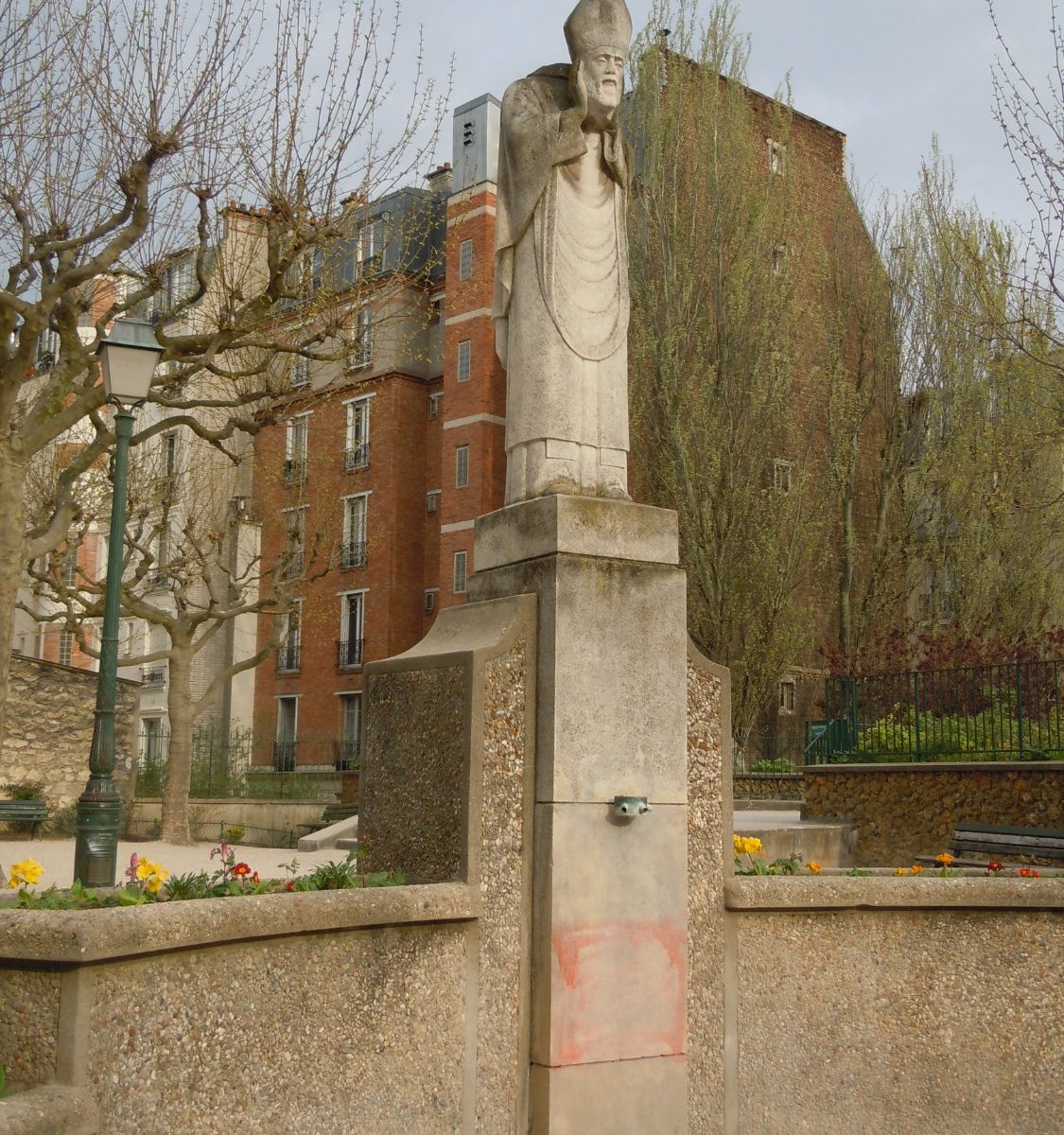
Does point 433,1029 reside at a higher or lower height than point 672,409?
lower

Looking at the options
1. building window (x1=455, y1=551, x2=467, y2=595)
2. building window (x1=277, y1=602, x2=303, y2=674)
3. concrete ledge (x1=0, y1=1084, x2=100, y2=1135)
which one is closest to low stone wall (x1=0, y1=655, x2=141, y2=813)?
building window (x1=455, y1=551, x2=467, y2=595)

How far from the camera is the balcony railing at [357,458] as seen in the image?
41094 millimetres

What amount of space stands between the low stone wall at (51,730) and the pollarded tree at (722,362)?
42.6 ft

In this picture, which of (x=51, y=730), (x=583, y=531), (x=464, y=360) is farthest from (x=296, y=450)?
(x=583, y=531)

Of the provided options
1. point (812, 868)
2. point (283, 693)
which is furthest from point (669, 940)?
point (283, 693)

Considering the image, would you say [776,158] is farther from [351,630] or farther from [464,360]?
[351,630]

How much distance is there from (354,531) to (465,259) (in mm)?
9054

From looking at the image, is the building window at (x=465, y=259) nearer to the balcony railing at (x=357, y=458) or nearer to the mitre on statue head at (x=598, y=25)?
the balcony railing at (x=357, y=458)

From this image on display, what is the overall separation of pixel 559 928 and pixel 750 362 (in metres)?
25.6

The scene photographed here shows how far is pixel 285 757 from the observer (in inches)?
1590

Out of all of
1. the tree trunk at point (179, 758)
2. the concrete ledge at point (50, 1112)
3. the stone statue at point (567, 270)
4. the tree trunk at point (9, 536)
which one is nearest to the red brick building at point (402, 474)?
the tree trunk at point (179, 758)

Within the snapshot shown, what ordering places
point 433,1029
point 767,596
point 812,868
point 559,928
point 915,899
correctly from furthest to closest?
point 767,596 < point 812,868 < point 915,899 < point 559,928 < point 433,1029

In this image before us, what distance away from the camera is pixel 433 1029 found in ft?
16.0

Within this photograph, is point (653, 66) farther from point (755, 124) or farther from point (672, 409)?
point (672, 409)
